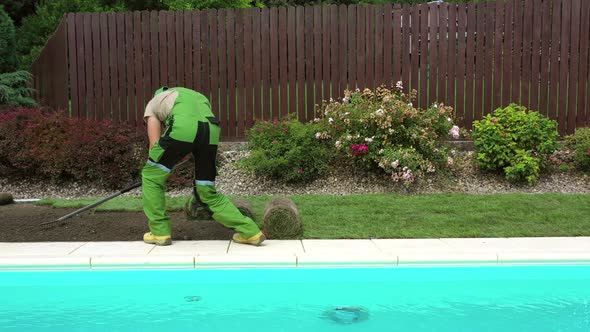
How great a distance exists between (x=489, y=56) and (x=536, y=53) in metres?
0.79

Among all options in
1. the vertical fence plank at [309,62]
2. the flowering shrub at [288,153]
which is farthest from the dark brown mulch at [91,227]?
the vertical fence plank at [309,62]

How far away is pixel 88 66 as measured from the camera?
959cm

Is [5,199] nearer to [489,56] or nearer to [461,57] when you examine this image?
[461,57]

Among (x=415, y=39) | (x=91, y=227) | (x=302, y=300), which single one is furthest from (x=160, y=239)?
(x=415, y=39)

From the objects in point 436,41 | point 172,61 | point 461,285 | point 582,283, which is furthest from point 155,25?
point 582,283

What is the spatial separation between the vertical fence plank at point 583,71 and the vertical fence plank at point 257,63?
216 inches

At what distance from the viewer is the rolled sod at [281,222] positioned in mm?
5391

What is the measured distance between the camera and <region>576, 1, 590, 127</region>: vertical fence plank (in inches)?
355

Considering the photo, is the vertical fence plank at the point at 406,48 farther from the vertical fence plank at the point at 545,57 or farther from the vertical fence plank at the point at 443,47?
the vertical fence plank at the point at 545,57

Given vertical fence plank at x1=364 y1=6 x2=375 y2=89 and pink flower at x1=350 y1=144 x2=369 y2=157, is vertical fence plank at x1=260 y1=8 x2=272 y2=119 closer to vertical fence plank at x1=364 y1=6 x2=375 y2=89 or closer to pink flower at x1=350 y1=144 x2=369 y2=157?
vertical fence plank at x1=364 y1=6 x2=375 y2=89

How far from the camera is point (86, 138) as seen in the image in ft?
26.0

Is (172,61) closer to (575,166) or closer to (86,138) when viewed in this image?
(86,138)

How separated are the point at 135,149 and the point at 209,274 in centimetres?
440

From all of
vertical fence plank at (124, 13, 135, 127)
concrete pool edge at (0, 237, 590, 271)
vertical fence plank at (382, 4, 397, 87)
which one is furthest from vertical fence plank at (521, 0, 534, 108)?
vertical fence plank at (124, 13, 135, 127)
